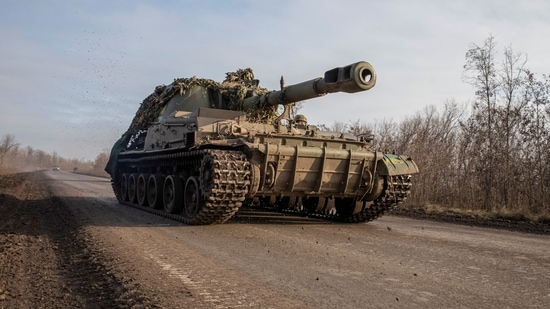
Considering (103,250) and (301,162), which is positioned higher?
(301,162)

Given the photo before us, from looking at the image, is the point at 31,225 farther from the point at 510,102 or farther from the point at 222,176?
the point at 510,102

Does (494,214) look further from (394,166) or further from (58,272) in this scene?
(58,272)

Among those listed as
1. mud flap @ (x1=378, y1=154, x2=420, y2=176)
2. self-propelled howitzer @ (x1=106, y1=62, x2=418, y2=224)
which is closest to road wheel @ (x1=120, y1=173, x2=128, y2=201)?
self-propelled howitzer @ (x1=106, y1=62, x2=418, y2=224)

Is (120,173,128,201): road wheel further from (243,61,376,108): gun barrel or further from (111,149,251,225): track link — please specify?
(243,61,376,108): gun barrel

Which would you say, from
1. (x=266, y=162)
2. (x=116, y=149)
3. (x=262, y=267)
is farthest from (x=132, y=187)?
(x=262, y=267)

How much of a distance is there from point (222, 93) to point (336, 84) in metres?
5.12

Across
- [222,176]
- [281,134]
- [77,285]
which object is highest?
[281,134]

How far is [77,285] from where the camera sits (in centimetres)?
481

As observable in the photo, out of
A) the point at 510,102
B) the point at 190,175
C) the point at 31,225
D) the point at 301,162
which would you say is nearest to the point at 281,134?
the point at 301,162

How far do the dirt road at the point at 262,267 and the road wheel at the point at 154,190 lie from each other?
2720 millimetres

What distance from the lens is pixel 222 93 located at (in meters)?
13.3

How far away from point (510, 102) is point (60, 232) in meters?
14.3

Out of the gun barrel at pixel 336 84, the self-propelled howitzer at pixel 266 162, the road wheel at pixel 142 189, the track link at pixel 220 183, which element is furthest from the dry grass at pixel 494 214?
the road wheel at pixel 142 189

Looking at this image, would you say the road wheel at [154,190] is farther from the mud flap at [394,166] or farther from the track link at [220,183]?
the mud flap at [394,166]
